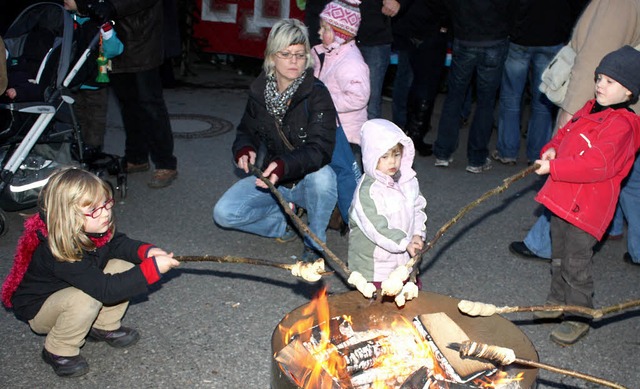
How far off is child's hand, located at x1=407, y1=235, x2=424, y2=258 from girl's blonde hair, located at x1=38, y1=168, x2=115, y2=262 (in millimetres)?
1534

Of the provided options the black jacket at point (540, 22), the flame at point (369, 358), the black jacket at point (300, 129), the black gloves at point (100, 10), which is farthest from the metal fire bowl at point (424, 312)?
the black jacket at point (540, 22)

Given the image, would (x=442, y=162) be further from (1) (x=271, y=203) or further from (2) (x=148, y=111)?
(2) (x=148, y=111)

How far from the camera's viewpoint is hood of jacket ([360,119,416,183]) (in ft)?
11.8

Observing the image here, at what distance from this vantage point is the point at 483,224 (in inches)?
217

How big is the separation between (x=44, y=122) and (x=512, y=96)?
168 inches

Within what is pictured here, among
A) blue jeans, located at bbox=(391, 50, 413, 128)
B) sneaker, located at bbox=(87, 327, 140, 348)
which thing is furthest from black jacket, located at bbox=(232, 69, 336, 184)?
blue jeans, located at bbox=(391, 50, 413, 128)

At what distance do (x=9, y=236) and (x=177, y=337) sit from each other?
182 centimetres

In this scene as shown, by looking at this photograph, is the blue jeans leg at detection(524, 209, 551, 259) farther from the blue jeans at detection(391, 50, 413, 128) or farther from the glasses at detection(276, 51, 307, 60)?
the blue jeans at detection(391, 50, 413, 128)

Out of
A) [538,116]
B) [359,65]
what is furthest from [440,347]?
[538,116]

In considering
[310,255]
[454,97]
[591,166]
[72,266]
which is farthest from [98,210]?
[454,97]

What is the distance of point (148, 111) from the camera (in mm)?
5609

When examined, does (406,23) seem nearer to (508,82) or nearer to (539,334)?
(508,82)

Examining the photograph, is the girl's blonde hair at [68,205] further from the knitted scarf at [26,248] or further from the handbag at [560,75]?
the handbag at [560,75]

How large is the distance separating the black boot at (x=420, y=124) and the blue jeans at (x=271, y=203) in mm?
2776
